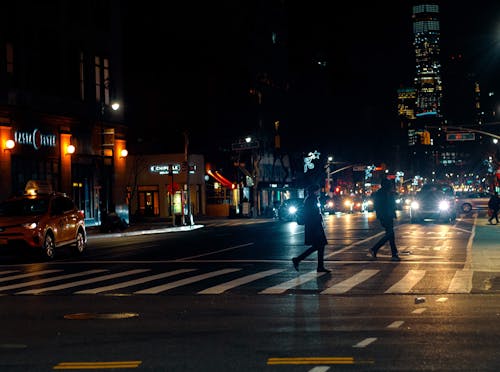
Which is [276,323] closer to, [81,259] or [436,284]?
[436,284]

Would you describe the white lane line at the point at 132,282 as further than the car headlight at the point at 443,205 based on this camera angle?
No

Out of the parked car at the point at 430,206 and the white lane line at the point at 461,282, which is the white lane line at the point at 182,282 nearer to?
the white lane line at the point at 461,282

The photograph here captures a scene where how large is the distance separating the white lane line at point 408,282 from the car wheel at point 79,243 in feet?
41.4

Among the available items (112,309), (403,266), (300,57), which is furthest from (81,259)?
(300,57)

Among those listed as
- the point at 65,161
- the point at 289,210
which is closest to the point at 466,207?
the point at 289,210

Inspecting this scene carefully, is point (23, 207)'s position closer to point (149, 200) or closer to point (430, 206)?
point (430, 206)

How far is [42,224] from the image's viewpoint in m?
24.4

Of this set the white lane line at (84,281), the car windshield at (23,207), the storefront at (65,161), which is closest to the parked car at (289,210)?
the storefront at (65,161)

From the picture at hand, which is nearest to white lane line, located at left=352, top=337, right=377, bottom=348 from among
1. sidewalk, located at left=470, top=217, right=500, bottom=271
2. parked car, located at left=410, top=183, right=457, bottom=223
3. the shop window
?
sidewalk, located at left=470, top=217, right=500, bottom=271

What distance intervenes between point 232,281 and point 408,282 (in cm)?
357

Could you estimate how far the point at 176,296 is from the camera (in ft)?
47.5

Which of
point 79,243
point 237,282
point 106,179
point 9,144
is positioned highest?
point 9,144

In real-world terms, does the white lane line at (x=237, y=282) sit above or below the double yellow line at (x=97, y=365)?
below

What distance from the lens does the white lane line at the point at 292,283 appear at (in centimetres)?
1502
